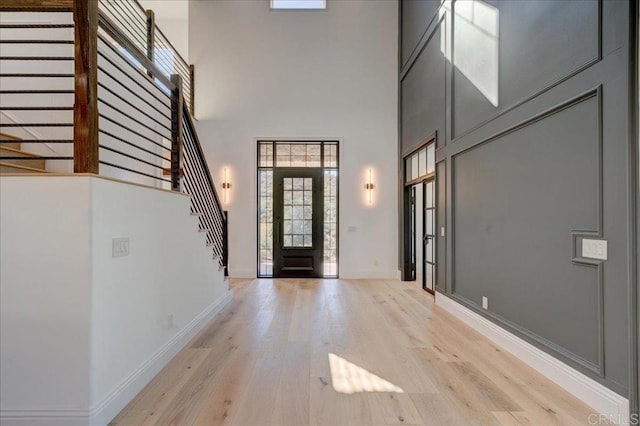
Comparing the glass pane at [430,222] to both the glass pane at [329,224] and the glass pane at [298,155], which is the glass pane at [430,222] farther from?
the glass pane at [298,155]

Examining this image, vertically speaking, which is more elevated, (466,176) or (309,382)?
(466,176)

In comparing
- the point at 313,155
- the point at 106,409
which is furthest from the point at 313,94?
the point at 106,409

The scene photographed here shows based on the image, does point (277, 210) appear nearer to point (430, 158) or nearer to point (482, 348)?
point (430, 158)

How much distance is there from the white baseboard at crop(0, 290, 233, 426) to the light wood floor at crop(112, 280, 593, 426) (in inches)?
2.6

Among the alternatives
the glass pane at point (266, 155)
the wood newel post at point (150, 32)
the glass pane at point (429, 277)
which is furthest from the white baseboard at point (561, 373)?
the wood newel post at point (150, 32)

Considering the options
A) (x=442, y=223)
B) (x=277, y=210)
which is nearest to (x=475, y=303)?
(x=442, y=223)

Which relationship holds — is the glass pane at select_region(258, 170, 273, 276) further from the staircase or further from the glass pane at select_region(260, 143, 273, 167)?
the staircase

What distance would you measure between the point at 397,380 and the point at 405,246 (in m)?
4.03

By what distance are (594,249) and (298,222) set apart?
5060 mm

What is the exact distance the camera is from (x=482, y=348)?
3016 millimetres

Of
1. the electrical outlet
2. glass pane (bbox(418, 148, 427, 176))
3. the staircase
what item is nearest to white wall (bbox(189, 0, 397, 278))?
glass pane (bbox(418, 148, 427, 176))

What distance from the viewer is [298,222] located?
6.63 m

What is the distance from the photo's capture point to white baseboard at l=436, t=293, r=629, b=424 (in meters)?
1.92

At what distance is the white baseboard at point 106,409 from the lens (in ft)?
5.80
